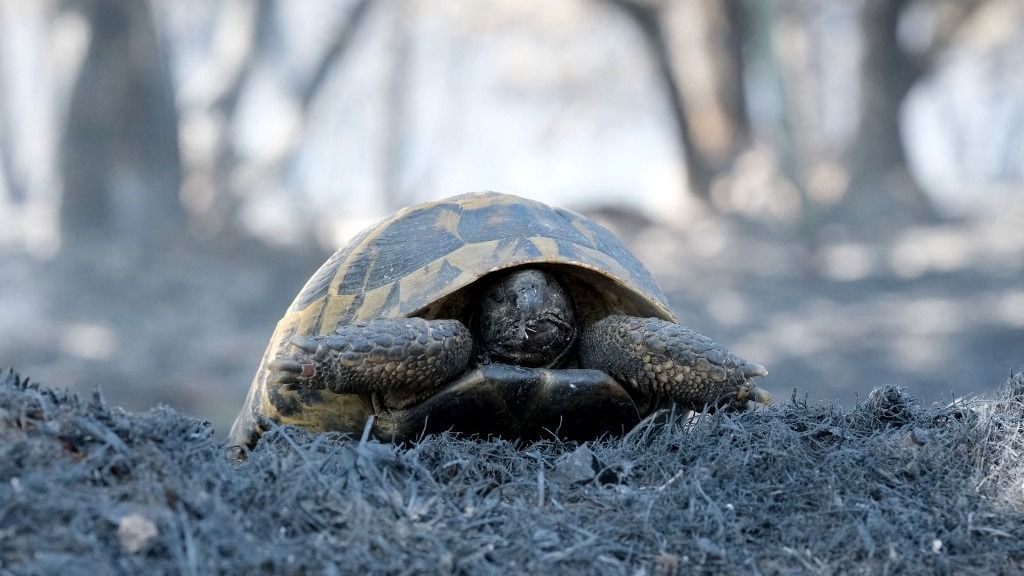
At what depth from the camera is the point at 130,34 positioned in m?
11.3

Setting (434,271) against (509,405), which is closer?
(509,405)

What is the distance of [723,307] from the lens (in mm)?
10969

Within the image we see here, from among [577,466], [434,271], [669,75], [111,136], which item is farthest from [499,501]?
[669,75]

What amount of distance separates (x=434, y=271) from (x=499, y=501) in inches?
41.3

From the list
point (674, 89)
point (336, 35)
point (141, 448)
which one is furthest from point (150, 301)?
point (141, 448)

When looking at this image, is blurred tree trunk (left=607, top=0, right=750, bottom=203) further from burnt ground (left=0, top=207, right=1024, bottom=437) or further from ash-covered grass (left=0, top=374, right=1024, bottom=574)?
ash-covered grass (left=0, top=374, right=1024, bottom=574)

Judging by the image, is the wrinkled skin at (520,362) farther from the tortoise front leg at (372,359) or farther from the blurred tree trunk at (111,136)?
the blurred tree trunk at (111,136)

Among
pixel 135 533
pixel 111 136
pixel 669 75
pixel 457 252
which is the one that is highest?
pixel 669 75

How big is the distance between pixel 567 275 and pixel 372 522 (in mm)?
1545

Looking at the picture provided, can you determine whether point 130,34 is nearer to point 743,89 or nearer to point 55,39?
point 55,39

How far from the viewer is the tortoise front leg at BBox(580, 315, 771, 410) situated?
10.3 feet

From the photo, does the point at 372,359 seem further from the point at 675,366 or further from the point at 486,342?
the point at 675,366

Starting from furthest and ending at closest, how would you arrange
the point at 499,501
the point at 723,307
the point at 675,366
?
the point at 723,307 < the point at 675,366 < the point at 499,501

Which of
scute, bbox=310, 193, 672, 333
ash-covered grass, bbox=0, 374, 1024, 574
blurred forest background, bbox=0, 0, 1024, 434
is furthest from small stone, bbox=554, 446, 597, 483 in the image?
blurred forest background, bbox=0, 0, 1024, 434
